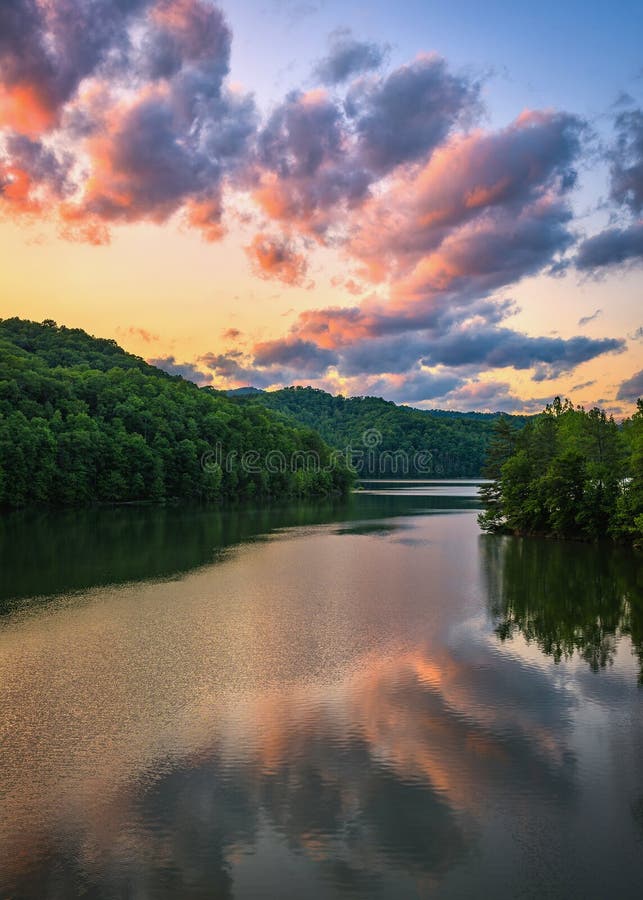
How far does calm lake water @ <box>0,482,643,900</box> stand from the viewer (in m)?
8.90

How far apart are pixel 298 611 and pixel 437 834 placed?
622 inches

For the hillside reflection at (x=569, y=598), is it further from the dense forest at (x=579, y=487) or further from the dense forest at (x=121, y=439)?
the dense forest at (x=121, y=439)

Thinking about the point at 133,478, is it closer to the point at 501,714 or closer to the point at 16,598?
the point at 16,598

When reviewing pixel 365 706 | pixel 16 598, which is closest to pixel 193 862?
pixel 365 706

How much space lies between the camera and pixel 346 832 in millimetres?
9680

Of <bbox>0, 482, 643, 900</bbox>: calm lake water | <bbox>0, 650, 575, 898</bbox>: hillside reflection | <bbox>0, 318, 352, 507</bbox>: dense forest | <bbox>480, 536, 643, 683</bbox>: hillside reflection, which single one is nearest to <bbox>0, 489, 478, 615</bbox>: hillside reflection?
<bbox>0, 482, 643, 900</bbox>: calm lake water

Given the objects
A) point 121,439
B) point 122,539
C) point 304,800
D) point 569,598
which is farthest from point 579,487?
point 121,439

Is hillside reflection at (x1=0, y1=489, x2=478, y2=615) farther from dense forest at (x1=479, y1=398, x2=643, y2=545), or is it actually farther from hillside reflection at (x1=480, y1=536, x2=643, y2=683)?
dense forest at (x1=479, y1=398, x2=643, y2=545)

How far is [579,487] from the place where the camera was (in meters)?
49.1

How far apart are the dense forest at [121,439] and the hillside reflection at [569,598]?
64180 millimetres

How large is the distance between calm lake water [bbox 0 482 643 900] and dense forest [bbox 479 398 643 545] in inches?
608

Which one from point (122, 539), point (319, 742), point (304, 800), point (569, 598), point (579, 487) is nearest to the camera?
point (304, 800)

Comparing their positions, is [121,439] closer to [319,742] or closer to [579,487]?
[579,487]

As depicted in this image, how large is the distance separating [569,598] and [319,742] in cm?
1840
